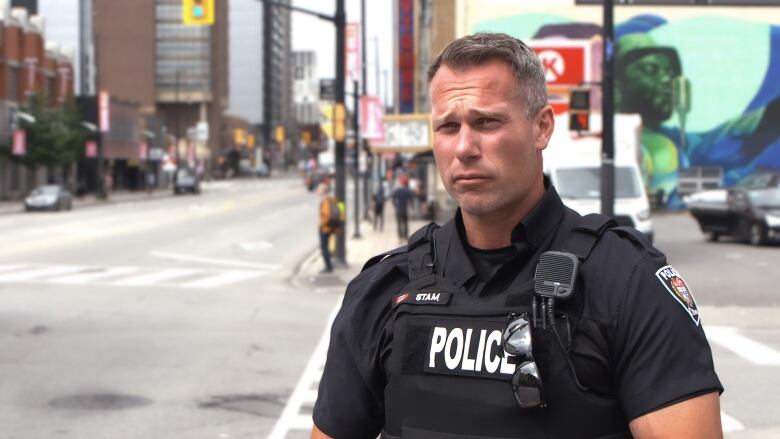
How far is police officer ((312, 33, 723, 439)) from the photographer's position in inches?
Answer: 85.9

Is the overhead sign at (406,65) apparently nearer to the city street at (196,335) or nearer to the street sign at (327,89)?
the city street at (196,335)

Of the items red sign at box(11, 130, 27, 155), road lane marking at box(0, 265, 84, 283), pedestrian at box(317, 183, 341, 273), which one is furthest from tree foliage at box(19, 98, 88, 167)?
pedestrian at box(317, 183, 341, 273)

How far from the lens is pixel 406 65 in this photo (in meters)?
66.1

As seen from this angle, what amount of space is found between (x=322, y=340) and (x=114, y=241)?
65.3 ft

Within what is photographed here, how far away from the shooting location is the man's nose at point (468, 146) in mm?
2371

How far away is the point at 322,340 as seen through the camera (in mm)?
13039

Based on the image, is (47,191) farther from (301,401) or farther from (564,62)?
(301,401)

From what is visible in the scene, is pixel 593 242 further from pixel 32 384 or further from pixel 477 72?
pixel 32 384

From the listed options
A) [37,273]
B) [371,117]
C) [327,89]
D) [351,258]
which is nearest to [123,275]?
[37,273]

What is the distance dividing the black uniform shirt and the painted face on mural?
158 feet

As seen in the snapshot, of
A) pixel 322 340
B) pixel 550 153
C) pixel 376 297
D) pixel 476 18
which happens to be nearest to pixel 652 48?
pixel 476 18

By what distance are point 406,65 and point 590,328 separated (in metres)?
64.6

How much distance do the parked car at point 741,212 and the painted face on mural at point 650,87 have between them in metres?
19.7

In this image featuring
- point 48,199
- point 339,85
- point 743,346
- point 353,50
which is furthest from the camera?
point 48,199
